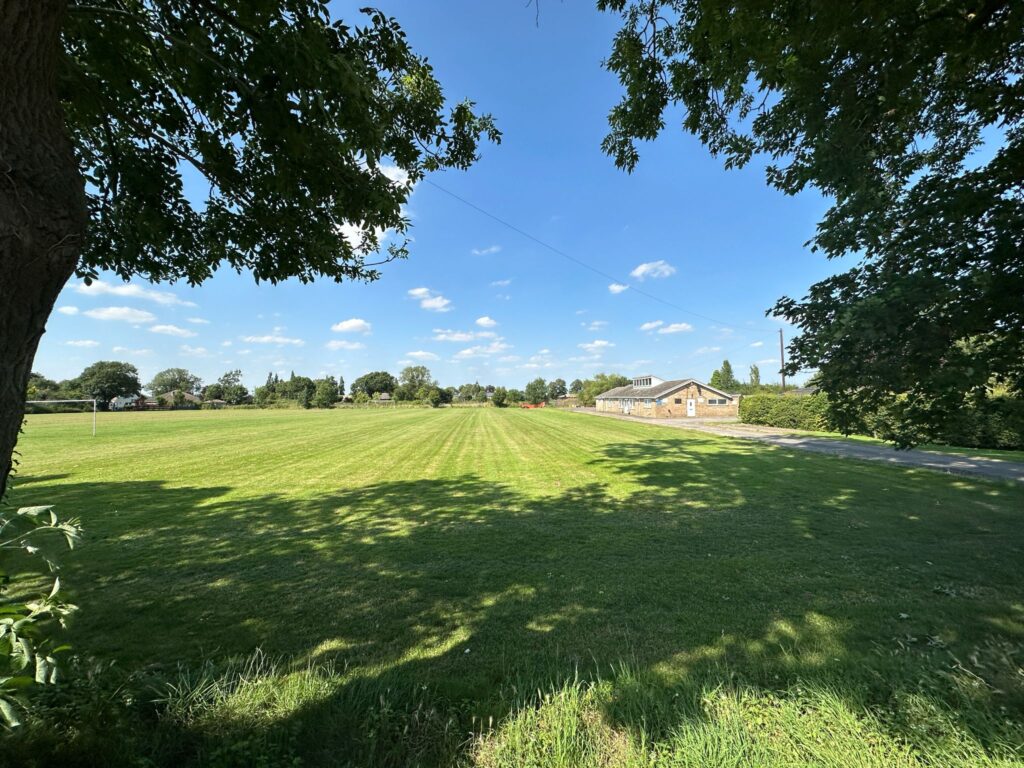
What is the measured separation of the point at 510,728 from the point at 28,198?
3311mm

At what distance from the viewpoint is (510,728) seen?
234cm

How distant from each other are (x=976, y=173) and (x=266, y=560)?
372 inches

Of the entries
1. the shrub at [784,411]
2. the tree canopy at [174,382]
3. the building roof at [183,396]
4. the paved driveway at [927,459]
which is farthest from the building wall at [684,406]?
the tree canopy at [174,382]

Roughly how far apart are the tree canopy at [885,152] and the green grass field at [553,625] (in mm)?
2413

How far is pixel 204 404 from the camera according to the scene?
95.3m

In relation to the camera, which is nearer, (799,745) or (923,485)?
(799,745)

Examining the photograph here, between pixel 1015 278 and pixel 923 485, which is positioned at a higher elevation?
pixel 1015 278

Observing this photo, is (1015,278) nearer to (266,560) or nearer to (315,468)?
(266,560)

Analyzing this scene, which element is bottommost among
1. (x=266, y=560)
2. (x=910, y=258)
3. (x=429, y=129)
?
(x=266, y=560)

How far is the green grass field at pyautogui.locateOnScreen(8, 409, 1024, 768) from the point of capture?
2203 mm

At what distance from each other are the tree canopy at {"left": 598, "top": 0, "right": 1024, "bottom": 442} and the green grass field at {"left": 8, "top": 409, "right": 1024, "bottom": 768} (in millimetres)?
2413

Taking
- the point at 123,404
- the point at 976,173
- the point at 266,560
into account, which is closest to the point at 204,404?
the point at 123,404

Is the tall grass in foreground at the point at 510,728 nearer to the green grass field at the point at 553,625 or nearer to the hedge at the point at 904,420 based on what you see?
the green grass field at the point at 553,625

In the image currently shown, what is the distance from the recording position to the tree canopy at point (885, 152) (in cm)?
322
